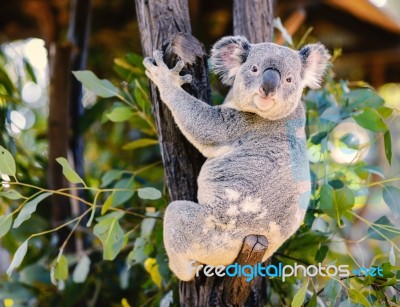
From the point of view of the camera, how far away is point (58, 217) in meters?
3.32

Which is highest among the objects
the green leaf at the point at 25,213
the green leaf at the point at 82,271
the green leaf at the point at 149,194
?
the green leaf at the point at 149,194

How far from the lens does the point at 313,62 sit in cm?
215

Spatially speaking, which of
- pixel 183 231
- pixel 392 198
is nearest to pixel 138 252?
pixel 183 231

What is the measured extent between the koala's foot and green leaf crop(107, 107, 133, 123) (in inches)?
22.8

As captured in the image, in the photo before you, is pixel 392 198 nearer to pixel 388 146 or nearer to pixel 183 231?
pixel 388 146

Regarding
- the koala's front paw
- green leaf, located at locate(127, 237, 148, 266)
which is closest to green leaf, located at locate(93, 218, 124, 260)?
green leaf, located at locate(127, 237, 148, 266)

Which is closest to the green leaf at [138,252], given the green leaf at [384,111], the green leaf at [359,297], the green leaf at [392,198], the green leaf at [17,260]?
the green leaf at [17,260]

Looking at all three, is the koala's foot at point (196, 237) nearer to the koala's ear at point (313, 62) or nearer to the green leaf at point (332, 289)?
the green leaf at point (332, 289)

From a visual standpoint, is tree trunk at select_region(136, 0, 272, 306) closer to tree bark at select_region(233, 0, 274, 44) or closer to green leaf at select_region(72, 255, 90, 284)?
tree bark at select_region(233, 0, 274, 44)

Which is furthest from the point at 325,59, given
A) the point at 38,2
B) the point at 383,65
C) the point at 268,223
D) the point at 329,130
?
the point at 383,65

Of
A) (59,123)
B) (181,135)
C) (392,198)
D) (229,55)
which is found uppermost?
(229,55)

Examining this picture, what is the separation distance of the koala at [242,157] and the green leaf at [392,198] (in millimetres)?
355

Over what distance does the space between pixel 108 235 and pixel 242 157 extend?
0.61 metres

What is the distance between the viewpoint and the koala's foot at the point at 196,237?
192 centimetres
